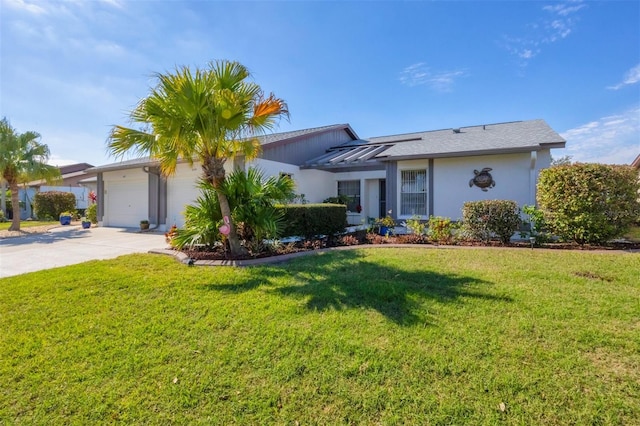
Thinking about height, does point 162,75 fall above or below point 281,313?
above

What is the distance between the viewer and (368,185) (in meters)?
16.4

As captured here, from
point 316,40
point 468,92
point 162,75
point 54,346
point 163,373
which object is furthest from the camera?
point 468,92

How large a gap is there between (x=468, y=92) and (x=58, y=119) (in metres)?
18.4

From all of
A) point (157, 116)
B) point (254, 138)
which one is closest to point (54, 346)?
point (157, 116)

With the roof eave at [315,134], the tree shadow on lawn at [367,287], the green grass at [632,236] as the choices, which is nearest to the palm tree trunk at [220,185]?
the tree shadow on lawn at [367,287]

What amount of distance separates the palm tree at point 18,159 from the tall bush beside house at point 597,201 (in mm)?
23677

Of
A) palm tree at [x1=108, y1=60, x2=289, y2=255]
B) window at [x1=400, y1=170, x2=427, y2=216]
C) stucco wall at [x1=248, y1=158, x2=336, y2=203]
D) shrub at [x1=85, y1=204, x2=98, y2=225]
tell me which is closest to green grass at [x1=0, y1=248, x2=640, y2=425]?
Answer: palm tree at [x1=108, y1=60, x2=289, y2=255]

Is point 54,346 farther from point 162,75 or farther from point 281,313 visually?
point 162,75

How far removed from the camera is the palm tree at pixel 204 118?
668cm

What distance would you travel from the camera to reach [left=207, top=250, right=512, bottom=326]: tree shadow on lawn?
4524mm

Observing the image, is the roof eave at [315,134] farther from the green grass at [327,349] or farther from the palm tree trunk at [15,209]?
the palm tree trunk at [15,209]

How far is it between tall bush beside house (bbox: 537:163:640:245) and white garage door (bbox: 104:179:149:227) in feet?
57.8

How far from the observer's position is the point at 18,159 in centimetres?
1656

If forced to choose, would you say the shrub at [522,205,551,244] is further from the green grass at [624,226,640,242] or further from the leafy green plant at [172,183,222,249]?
the leafy green plant at [172,183,222,249]
